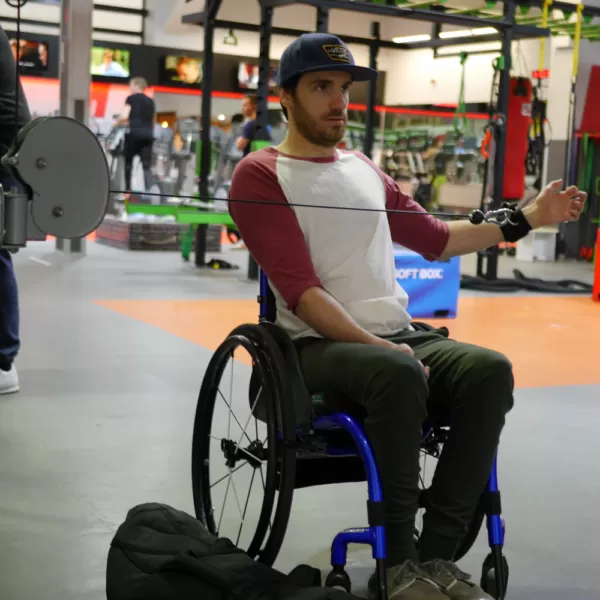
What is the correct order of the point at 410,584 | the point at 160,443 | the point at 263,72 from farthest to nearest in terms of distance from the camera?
1. the point at 263,72
2. the point at 160,443
3. the point at 410,584

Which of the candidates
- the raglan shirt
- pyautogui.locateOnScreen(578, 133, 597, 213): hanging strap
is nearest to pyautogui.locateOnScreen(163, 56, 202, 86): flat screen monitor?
pyautogui.locateOnScreen(578, 133, 597, 213): hanging strap

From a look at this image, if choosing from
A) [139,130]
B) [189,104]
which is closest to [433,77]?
[189,104]

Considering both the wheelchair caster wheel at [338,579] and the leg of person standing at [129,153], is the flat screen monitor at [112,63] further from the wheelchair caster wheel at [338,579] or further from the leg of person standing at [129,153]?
the wheelchair caster wheel at [338,579]

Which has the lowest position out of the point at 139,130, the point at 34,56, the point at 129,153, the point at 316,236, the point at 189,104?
the point at 316,236

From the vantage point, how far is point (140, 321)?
5.38 metres

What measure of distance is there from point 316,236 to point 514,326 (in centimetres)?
397

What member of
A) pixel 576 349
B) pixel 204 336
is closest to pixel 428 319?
pixel 576 349

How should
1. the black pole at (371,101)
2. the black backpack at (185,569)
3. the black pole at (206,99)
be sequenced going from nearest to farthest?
the black backpack at (185,569), the black pole at (206,99), the black pole at (371,101)

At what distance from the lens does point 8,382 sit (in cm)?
356

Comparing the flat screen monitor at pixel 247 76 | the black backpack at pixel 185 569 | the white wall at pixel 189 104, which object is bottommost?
the black backpack at pixel 185 569

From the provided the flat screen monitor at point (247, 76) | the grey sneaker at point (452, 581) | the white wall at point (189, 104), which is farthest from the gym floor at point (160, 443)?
the flat screen monitor at point (247, 76)

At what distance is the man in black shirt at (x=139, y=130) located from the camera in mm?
9922

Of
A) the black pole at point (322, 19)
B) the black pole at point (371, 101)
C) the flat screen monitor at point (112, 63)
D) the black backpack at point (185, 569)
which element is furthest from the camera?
the flat screen monitor at point (112, 63)

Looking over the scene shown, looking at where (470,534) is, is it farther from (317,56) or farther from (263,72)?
(263,72)
